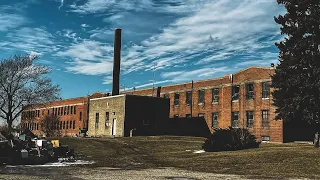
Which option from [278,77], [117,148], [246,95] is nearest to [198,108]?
[246,95]

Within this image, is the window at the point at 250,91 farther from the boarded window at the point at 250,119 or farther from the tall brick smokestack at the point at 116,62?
the tall brick smokestack at the point at 116,62

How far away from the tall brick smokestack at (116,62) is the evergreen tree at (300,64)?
35.8 m

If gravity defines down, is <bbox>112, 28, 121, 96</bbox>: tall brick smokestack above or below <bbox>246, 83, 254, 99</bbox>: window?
above

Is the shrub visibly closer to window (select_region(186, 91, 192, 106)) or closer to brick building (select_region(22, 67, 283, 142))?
brick building (select_region(22, 67, 283, 142))

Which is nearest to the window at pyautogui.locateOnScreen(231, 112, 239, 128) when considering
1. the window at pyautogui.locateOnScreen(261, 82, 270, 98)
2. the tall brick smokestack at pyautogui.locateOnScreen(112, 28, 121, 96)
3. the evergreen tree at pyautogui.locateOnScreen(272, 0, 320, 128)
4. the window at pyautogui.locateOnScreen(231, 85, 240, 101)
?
the window at pyautogui.locateOnScreen(231, 85, 240, 101)

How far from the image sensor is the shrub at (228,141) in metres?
27.6

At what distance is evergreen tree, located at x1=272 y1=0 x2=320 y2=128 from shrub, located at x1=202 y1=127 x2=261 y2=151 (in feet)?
11.6

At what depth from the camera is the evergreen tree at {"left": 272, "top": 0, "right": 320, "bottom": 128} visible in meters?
24.2

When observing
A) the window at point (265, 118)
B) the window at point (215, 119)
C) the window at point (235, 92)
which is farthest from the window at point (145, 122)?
the window at point (265, 118)

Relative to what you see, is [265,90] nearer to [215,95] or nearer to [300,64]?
[215,95]

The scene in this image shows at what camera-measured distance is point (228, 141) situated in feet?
91.7

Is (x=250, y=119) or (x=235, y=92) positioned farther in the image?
(x=235, y=92)

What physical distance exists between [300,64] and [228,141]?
287 inches

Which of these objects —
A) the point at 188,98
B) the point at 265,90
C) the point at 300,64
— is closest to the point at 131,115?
the point at 188,98
